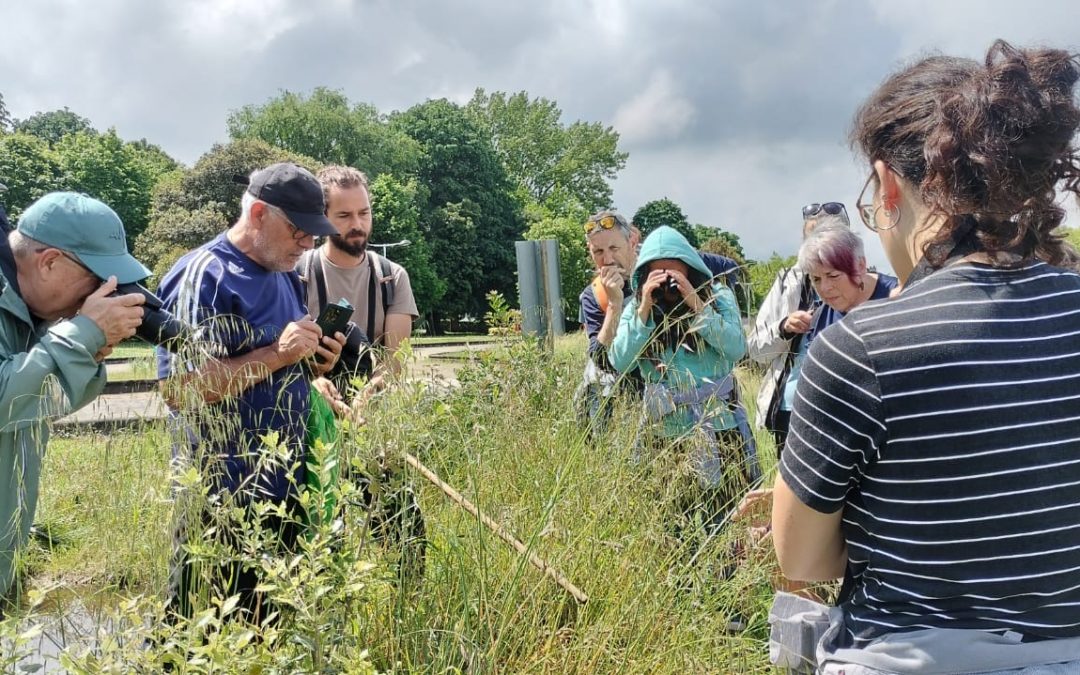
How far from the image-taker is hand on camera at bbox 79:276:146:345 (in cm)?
213

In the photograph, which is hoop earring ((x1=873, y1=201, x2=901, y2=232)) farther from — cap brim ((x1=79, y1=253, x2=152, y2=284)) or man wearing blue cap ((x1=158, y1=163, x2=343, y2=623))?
cap brim ((x1=79, y1=253, x2=152, y2=284))

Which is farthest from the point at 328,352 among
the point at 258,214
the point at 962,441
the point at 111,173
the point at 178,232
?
the point at 111,173

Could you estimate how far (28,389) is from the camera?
1.94 m

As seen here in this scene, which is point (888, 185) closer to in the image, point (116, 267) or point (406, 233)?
point (116, 267)

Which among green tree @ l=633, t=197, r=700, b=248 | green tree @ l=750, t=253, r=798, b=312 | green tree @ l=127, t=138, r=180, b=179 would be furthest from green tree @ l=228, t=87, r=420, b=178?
green tree @ l=750, t=253, r=798, b=312

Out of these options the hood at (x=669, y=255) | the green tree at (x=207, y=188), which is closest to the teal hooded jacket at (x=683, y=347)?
the hood at (x=669, y=255)

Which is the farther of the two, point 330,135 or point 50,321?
point 330,135

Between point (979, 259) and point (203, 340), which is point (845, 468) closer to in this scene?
point (979, 259)

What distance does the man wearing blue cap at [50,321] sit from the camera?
6.36 ft

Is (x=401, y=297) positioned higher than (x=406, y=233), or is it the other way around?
(x=406, y=233)

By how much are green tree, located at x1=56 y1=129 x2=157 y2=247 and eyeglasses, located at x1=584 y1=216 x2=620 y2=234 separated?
131ft

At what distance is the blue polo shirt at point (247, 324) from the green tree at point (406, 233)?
35.8 m

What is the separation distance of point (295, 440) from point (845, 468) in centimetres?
169

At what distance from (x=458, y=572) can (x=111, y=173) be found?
4601cm
